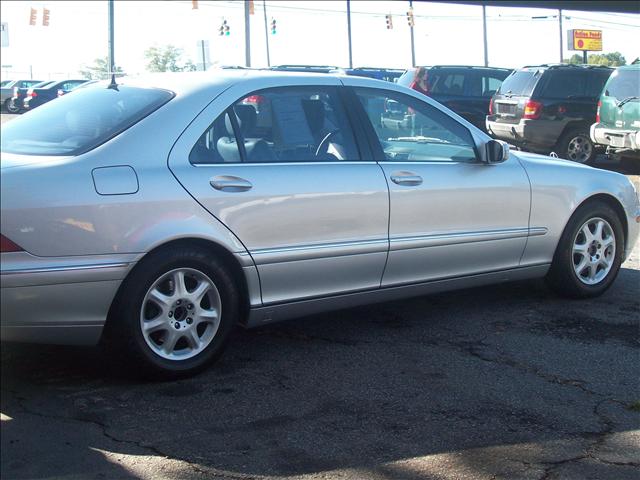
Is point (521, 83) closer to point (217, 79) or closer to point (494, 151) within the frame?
point (494, 151)

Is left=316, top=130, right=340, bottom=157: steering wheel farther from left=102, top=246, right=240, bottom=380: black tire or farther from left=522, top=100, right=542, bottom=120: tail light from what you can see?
left=522, top=100, right=542, bottom=120: tail light

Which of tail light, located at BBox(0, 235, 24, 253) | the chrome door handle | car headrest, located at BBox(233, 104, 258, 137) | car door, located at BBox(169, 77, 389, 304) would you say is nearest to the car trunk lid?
car door, located at BBox(169, 77, 389, 304)

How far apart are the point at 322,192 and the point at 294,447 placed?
1562 millimetres

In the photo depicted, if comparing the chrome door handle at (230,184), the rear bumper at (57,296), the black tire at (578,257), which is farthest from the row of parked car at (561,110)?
the rear bumper at (57,296)

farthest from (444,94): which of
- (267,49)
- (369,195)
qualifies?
(267,49)

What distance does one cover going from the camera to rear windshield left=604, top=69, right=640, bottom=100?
12.2 meters

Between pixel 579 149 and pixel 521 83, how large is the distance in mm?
1557

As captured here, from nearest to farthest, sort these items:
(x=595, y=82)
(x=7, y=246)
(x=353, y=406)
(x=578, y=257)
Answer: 1. (x=7, y=246)
2. (x=353, y=406)
3. (x=578, y=257)
4. (x=595, y=82)

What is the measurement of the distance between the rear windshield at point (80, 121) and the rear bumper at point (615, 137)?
9.36 meters

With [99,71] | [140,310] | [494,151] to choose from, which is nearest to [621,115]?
[494,151]

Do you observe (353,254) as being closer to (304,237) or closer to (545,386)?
(304,237)

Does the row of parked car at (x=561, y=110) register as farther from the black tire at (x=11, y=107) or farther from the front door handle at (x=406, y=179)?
the black tire at (x=11, y=107)

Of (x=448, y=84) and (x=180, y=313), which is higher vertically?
(x=448, y=84)

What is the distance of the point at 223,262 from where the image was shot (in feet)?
14.2
